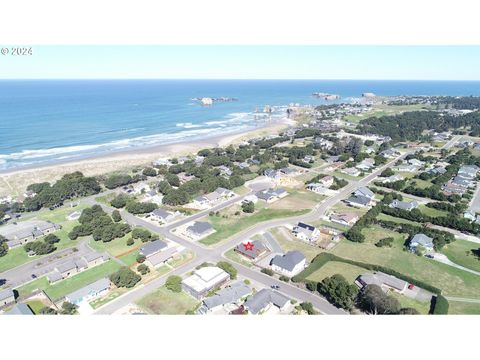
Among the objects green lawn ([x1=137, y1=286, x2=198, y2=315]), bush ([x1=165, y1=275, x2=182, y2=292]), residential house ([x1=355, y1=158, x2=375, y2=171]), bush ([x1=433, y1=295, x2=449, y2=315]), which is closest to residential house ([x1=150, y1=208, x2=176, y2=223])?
bush ([x1=165, y1=275, x2=182, y2=292])

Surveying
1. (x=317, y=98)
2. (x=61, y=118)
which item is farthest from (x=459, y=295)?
(x=317, y=98)

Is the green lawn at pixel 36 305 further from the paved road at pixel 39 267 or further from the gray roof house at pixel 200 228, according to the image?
the gray roof house at pixel 200 228

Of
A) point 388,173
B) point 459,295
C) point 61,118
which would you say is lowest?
point 459,295

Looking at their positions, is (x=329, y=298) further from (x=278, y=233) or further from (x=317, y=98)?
(x=317, y=98)

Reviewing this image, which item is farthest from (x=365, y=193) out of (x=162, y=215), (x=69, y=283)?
(x=69, y=283)

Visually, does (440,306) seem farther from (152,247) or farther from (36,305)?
(36,305)

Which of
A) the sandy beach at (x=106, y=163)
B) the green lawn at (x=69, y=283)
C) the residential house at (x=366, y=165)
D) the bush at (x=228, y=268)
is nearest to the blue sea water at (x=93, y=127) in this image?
the sandy beach at (x=106, y=163)
